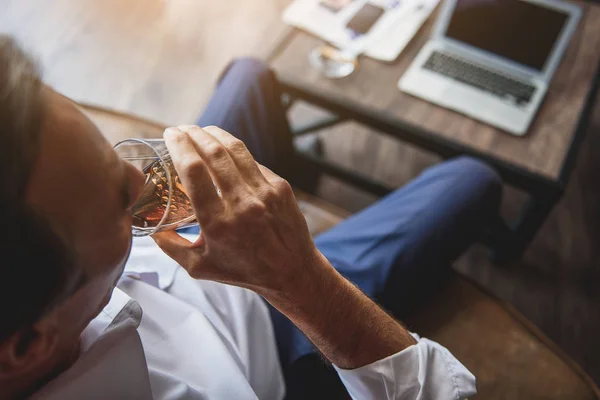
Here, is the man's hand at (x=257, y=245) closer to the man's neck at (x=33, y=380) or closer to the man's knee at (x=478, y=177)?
the man's neck at (x=33, y=380)

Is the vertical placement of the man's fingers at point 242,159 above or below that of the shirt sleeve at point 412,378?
above

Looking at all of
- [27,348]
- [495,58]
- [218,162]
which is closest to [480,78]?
[495,58]

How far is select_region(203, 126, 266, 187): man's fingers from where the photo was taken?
663mm

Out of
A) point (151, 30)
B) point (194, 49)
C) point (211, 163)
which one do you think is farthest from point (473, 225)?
point (151, 30)

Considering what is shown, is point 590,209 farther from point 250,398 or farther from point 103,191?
point 103,191

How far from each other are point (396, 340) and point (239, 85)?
68 centimetres

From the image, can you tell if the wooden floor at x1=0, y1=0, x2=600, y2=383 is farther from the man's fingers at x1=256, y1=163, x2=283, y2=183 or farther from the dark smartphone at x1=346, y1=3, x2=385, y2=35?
the man's fingers at x1=256, y1=163, x2=283, y2=183

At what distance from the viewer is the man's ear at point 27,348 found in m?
0.56

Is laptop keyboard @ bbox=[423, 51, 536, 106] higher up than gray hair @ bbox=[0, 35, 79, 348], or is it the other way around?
gray hair @ bbox=[0, 35, 79, 348]

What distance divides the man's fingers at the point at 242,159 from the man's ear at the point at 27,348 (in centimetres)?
28

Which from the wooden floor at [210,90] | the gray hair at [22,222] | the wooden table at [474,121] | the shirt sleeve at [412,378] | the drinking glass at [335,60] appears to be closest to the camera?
the gray hair at [22,222]

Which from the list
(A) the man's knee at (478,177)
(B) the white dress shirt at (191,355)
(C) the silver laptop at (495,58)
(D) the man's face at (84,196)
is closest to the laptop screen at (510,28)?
(C) the silver laptop at (495,58)

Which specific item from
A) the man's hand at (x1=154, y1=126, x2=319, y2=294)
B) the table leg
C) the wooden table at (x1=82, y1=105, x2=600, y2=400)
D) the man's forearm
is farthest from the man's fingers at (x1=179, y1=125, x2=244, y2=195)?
the table leg

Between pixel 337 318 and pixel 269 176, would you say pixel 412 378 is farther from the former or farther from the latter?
pixel 269 176
